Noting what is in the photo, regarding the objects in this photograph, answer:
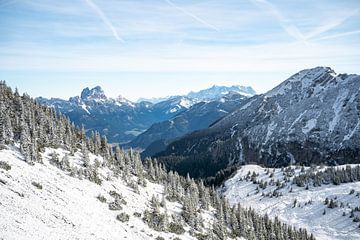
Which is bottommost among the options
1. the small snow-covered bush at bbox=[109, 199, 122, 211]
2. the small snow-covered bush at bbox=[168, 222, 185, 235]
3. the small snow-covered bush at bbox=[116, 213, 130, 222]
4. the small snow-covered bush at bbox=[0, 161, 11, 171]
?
the small snow-covered bush at bbox=[168, 222, 185, 235]

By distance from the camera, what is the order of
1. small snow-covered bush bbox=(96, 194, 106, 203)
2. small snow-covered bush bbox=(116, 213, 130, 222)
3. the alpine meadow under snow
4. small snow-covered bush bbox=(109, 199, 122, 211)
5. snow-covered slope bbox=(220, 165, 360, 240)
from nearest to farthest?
the alpine meadow under snow
small snow-covered bush bbox=(116, 213, 130, 222)
small snow-covered bush bbox=(109, 199, 122, 211)
small snow-covered bush bbox=(96, 194, 106, 203)
snow-covered slope bbox=(220, 165, 360, 240)

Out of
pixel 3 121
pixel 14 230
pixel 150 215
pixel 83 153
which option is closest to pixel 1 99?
pixel 3 121

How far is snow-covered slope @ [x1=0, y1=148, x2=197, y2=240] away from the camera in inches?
2089

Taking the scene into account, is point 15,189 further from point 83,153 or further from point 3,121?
point 83,153

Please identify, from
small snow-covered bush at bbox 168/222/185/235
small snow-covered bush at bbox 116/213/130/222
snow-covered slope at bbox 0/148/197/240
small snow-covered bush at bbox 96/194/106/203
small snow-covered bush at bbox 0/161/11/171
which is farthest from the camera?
small snow-covered bush at bbox 168/222/185/235

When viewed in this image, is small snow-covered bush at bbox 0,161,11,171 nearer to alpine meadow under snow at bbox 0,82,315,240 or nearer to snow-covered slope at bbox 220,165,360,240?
alpine meadow under snow at bbox 0,82,315,240

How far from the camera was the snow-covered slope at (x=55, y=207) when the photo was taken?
53.1 meters

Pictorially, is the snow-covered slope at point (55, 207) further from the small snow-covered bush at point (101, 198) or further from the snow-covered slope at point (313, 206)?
the snow-covered slope at point (313, 206)

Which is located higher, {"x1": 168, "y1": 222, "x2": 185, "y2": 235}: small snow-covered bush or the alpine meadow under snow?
the alpine meadow under snow

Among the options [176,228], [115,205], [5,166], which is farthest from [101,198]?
[5,166]

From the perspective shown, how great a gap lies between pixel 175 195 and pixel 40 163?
45218 mm

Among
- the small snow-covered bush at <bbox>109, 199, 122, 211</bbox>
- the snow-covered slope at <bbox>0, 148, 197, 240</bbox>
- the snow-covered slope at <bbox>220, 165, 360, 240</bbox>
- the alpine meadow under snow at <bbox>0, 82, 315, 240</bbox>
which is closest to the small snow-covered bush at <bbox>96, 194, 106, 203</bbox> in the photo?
the alpine meadow under snow at <bbox>0, 82, 315, 240</bbox>

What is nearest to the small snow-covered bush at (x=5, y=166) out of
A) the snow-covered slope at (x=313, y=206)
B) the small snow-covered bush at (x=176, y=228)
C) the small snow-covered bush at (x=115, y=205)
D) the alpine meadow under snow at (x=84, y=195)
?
the alpine meadow under snow at (x=84, y=195)

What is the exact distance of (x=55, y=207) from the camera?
206 feet
